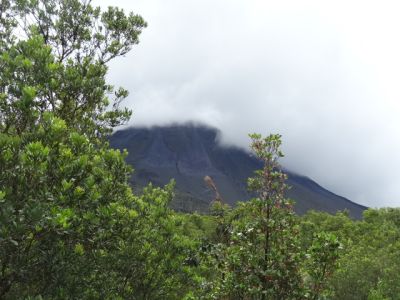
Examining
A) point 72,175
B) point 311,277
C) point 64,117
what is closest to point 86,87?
point 64,117

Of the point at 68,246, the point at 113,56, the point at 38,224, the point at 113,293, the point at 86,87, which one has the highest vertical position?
the point at 113,56

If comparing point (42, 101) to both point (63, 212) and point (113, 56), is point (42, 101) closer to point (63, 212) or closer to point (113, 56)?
point (63, 212)

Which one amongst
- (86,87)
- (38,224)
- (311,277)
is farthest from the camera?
(86,87)

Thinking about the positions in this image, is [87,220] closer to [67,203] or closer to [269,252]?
[67,203]

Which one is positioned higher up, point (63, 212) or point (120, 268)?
point (63, 212)

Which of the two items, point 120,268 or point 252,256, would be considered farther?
point 120,268

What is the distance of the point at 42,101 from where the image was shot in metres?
9.42

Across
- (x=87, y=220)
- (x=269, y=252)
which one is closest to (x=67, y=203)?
(x=87, y=220)

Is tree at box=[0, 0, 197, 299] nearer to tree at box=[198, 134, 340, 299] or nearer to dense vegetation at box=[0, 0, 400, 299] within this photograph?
dense vegetation at box=[0, 0, 400, 299]

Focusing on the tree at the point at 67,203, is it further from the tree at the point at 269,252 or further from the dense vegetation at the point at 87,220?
the tree at the point at 269,252

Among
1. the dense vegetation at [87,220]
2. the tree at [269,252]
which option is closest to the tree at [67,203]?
the dense vegetation at [87,220]

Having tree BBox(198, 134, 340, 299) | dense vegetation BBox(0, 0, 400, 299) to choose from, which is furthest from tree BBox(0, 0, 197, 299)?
tree BBox(198, 134, 340, 299)

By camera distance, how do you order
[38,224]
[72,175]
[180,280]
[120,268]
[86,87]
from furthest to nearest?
[180,280] < [120,268] < [86,87] < [72,175] < [38,224]

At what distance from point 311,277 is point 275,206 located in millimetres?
1588
